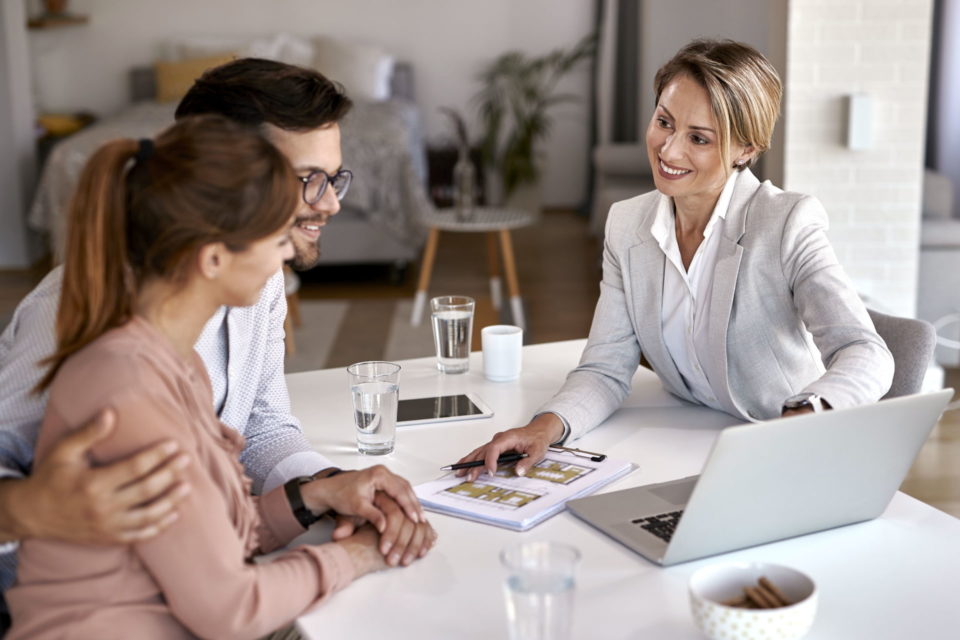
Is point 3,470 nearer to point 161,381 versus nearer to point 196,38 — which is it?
point 161,381

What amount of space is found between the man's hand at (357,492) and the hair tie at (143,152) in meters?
0.44

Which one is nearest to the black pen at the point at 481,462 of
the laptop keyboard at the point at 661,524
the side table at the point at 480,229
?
the laptop keyboard at the point at 661,524

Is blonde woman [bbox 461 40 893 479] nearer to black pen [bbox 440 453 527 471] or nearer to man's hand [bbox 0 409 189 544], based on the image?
black pen [bbox 440 453 527 471]

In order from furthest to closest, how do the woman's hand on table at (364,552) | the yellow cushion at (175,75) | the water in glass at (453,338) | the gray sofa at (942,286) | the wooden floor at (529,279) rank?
1. the yellow cushion at (175,75)
2. the wooden floor at (529,279)
3. the gray sofa at (942,286)
4. the water in glass at (453,338)
5. the woman's hand on table at (364,552)

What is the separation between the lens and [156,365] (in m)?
0.99

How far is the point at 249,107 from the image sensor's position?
1.40 metres

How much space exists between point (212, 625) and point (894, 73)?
326cm

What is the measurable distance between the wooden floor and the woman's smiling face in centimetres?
214

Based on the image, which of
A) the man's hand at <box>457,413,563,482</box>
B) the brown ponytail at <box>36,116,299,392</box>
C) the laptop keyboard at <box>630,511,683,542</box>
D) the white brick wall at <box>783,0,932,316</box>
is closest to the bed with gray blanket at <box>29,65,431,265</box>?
the white brick wall at <box>783,0,932,316</box>

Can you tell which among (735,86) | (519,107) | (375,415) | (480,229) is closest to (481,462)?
(375,415)

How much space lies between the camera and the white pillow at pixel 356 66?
699cm

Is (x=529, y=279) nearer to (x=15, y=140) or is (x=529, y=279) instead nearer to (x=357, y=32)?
(x=357, y=32)

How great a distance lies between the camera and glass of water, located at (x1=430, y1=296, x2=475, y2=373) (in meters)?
1.88

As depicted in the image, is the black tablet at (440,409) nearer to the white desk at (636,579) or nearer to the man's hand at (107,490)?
the white desk at (636,579)
